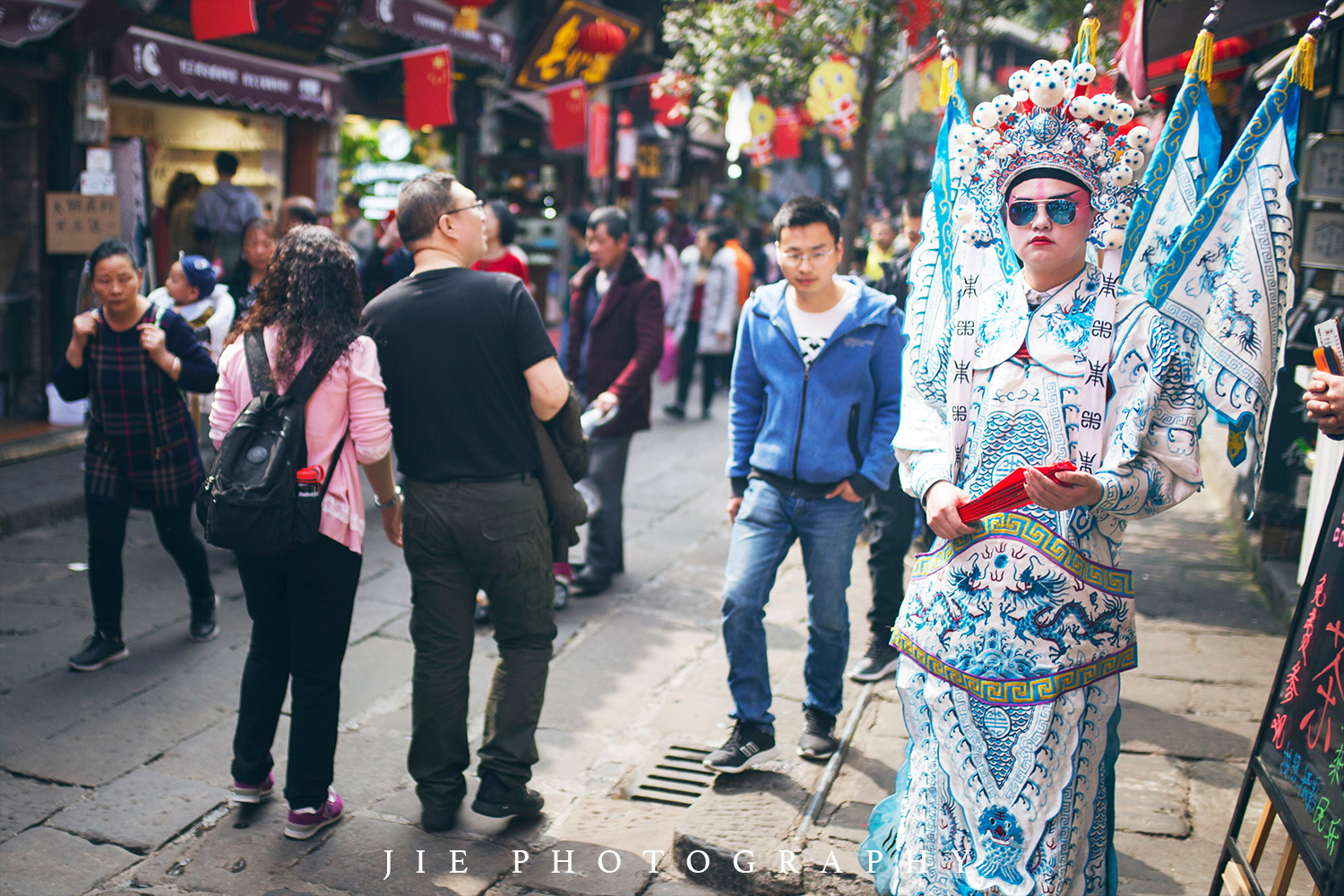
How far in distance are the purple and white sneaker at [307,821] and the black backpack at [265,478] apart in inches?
31.8

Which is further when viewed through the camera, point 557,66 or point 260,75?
point 557,66

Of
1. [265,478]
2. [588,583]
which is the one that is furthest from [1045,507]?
[588,583]

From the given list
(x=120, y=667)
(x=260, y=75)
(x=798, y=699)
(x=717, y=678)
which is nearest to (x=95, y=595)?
(x=120, y=667)

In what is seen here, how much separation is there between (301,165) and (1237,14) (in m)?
8.66

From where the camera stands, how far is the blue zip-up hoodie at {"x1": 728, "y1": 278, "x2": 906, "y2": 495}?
3789 millimetres

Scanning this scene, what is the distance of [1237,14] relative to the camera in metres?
4.70

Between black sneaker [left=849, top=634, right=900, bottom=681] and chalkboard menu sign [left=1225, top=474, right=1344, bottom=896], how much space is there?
2040 millimetres

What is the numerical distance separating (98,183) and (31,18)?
1.47 m

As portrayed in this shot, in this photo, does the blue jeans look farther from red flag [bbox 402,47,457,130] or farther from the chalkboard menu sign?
red flag [bbox 402,47,457,130]

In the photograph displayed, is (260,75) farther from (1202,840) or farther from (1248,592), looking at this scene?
(1202,840)

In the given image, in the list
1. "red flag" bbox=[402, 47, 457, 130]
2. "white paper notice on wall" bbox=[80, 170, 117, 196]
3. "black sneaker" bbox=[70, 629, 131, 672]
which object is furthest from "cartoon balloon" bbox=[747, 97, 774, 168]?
"black sneaker" bbox=[70, 629, 131, 672]

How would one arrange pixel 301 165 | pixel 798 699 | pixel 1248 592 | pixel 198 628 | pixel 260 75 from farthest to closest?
pixel 301 165 < pixel 260 75 < pixel 1248 592 < pixel 198 628 < pixel 798 699

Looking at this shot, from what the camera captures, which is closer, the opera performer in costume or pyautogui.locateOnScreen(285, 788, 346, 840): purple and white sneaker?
the opera performer in costume

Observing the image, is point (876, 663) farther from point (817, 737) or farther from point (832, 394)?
point (832, 394)
